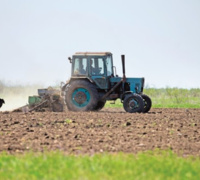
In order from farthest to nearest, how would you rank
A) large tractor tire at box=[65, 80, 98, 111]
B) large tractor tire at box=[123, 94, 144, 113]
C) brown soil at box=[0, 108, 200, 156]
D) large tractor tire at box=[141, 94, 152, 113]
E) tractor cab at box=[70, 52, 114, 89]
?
1. large tractor tire at box=[141, 94, 152, 113]
2. large tractor tire at box=[65, 80, 98, 111]
3. tractor cab at box=[70, 52, 114, 89]
4. large tractor tire at box=[123, 94, 144, 113]
5. brown soil at box=[0, 108, 200, 156]

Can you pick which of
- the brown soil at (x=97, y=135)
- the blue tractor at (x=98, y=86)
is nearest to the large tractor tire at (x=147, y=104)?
the blue tractor at (x=98, y=86)

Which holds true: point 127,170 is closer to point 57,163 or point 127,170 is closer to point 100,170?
point 100,170

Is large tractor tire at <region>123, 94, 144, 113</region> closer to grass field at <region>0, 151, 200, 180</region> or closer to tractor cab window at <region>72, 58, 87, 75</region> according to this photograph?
tractor cab window at <region>72, 58, 87, 75</region>

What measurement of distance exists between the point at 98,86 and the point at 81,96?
0.92 metres

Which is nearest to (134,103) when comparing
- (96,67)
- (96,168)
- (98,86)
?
(98,86)

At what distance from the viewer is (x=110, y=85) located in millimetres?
22719

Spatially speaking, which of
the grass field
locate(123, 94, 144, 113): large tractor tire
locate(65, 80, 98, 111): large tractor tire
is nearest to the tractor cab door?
locate(65, 80, 98, 111): large tractor tire

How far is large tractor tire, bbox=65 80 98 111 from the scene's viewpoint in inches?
874

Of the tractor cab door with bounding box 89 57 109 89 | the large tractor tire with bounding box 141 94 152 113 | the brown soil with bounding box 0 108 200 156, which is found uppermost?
the tractor cab door with bounding box 89 57 109 89

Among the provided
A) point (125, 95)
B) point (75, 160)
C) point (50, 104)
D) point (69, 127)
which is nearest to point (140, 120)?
point (69, 127)

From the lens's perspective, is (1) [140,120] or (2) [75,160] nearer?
(2) [75,160]

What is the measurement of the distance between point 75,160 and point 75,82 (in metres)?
14.4

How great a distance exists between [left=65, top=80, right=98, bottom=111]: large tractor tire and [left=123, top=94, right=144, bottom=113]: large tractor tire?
4.80 ft

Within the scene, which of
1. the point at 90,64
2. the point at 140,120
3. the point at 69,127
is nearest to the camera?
the point at 69,127
